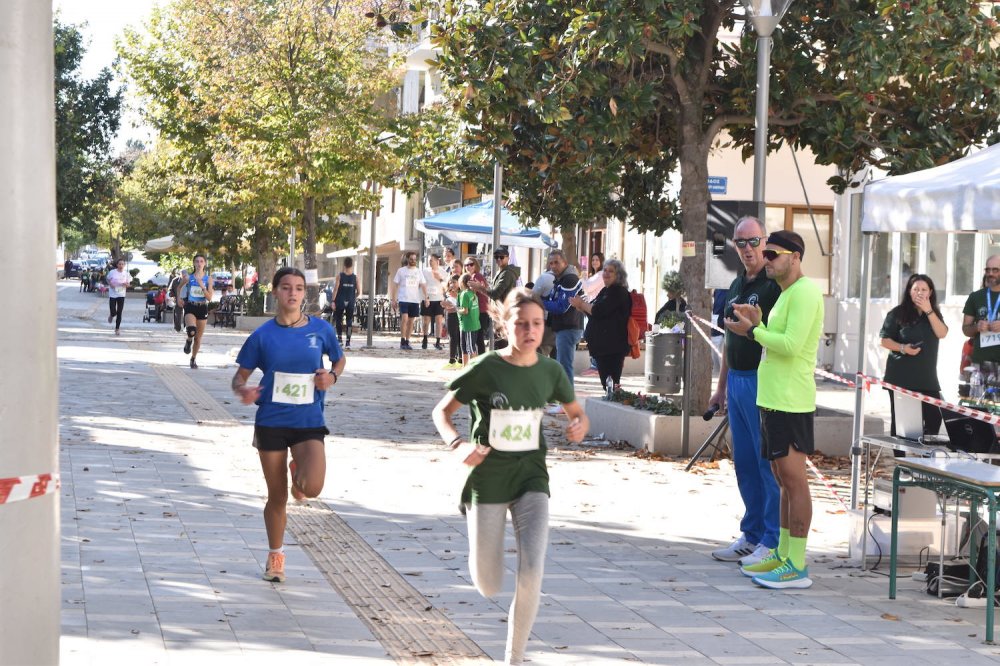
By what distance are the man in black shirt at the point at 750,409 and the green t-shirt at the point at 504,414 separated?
2544 mm

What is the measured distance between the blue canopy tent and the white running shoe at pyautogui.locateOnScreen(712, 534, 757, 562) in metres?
15.8

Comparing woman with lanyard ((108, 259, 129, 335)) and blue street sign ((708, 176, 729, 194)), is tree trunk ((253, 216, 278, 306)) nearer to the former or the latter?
woman with lanyard ((108, 259, 129, 335))

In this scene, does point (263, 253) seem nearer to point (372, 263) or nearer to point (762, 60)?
point (372, 263)

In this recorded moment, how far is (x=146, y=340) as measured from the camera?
31750 millimetres

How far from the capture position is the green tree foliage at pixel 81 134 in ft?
131

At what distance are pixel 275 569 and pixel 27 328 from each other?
3.95 metres

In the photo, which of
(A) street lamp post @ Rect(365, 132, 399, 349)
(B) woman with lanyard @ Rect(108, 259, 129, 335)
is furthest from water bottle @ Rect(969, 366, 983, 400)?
(B) woman with lanyard @ Rect(108, 259, 129, 335)

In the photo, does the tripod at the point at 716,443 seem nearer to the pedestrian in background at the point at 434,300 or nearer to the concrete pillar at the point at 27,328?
the concrete pillar at the point at 27,328

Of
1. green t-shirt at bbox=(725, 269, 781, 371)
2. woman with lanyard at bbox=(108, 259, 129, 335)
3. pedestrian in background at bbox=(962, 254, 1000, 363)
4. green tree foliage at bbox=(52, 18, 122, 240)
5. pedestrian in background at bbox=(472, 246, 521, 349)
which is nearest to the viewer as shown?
green t-shirt at bbox=(725, 269, 781, 371)

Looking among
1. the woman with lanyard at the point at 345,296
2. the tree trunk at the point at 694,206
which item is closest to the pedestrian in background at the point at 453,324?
the woman with lanyard at the point at 345,296

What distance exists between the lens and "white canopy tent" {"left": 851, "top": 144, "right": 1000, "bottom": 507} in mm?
8820

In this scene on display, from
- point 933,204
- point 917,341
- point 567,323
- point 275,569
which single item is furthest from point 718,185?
point 275,569

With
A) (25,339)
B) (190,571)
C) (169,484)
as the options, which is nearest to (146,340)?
(169,484)

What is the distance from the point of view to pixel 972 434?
418 inches
